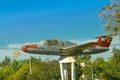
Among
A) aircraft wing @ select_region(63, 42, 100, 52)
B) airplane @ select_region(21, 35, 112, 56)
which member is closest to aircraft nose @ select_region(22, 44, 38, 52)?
airplane @ select_region(21, 35, 112, 56)

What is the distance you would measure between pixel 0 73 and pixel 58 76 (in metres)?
51.7

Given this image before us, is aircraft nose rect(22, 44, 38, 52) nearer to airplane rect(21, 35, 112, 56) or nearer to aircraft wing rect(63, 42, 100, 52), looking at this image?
airplane rect(21, 35, 112, 56)

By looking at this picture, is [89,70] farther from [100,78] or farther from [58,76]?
[58,76]

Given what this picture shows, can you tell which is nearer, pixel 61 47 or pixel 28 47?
pixel 28 47

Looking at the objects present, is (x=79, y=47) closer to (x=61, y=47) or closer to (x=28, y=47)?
(x=61, y=47)

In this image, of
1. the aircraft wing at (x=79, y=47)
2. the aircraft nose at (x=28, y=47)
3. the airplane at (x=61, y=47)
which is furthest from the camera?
the aircraft wing at (x=79, y=47)

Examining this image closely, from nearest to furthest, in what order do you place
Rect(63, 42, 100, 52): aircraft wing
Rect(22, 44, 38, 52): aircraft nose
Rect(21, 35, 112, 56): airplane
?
1. Rect(22, 44, 38, 52): aircraft nose
2. Rect(21, 35, 112, 56): airplane
3. Rect(63, 42, 100, 52): aircraft wing

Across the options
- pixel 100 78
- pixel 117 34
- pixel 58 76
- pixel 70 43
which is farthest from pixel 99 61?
pixel 117 34

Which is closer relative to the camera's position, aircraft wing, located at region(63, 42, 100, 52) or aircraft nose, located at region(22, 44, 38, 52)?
aircraft nose, located at region(22, 44, 38, 52)

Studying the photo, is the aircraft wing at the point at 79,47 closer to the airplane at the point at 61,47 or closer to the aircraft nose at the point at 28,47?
the airplane at the point at 61,47

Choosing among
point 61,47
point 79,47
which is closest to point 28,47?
point 61,47

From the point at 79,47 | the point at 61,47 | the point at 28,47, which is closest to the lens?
the point at 28,47

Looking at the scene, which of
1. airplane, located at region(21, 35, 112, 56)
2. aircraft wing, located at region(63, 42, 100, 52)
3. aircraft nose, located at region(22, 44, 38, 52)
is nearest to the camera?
aircraft nose, located at region(22, 44, 38, 52)

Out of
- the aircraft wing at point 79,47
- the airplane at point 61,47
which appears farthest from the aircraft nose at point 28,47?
the aircraft wing at point 79,47
